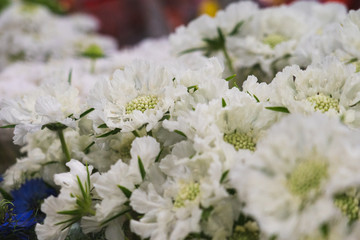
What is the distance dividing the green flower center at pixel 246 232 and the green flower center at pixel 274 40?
34 cm

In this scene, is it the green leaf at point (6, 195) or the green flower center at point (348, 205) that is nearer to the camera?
the green flower center at point (348, 205)

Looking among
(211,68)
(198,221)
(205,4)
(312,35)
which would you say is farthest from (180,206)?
(205,4)

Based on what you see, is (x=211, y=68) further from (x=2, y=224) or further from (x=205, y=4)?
(x=205, y=4)

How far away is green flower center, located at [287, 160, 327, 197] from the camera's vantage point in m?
0.26

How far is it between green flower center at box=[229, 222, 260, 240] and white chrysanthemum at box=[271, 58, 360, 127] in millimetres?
102

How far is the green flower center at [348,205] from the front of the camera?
28 centimetres

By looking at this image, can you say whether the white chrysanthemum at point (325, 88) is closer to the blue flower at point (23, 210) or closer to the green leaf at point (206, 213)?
the green leaf at point (206, 213)

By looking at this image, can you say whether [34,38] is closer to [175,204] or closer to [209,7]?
[209,7]

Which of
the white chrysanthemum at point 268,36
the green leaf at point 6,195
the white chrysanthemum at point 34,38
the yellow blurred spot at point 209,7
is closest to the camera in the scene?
the green leaf at point 6,195

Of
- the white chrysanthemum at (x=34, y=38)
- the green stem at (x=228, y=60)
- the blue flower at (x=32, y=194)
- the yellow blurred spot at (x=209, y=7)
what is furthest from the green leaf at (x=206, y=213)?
the yellow blurred spot at (x=209, y=7)

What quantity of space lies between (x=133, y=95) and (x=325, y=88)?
0.18 m

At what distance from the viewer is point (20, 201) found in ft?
1.52

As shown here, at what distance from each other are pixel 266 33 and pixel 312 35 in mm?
94

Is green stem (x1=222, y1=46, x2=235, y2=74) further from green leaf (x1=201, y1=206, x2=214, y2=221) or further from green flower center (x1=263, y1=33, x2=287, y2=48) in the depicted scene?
green leaf (x1=201, y1=206, x2=214, y2=221)
